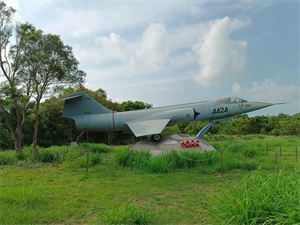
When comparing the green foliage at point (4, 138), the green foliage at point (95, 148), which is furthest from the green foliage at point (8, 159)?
the green foliage at point (4, 138)

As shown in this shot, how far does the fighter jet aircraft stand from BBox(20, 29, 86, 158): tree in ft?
5.12

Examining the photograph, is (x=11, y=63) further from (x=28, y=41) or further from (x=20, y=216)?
(x=20, y=216)

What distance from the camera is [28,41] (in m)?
11.8

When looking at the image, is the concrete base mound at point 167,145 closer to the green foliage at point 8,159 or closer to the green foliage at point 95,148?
the green foliage at point 95,148

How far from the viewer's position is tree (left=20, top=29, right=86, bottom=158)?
38.6 feet

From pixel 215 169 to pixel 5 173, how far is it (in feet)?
30.9

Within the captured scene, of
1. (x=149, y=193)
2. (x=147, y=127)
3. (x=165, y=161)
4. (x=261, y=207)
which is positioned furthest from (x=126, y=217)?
(x=147, y=127)

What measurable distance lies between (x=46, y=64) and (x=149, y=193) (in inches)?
410

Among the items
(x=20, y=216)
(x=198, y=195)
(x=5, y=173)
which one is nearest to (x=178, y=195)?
(x=198, y=195)

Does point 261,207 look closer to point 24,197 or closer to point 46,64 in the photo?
point 24,197

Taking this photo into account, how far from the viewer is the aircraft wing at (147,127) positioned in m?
11.4

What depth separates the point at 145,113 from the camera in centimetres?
1289

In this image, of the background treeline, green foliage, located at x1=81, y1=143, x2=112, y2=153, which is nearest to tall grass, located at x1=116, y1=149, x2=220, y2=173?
green foliage, located at x1=81, y1=143, x2=112, y2=153

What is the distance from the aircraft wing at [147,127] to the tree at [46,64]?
5.44 meters
